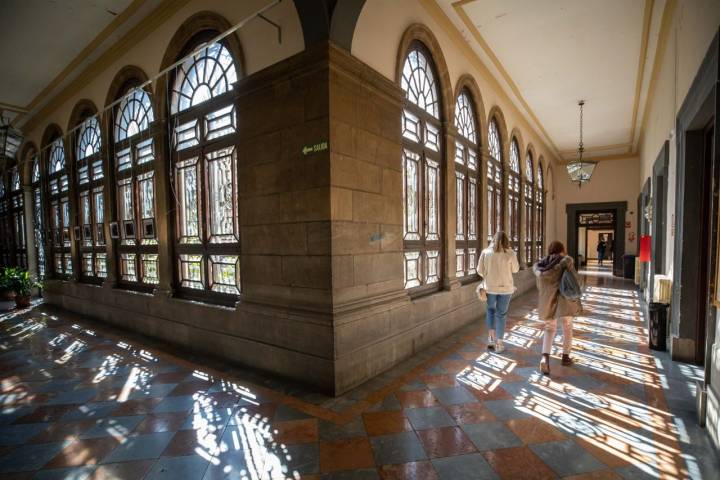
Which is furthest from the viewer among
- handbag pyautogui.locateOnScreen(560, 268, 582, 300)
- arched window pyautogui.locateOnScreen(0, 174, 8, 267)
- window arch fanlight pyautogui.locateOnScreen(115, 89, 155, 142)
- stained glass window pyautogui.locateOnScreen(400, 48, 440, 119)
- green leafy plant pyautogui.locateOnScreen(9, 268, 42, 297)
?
arched window pyautogui.locateOnScreen(0, 174, 8, 267)

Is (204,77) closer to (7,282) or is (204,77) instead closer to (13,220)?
(7,282)

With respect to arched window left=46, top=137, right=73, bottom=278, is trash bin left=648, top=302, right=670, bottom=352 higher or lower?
lower

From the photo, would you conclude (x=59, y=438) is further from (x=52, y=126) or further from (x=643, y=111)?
(x=643, y=111)

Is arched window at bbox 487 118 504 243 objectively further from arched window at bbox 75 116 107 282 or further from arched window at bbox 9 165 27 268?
arched window at bbox 9 165 27 268

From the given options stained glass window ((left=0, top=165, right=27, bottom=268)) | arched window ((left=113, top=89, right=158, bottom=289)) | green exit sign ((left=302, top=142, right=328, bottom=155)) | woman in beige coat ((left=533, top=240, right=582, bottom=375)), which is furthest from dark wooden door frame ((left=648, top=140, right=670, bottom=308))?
stained glass window ((left=0, top=165, right=27, bottom=268))

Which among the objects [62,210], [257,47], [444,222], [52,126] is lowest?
[444,222]

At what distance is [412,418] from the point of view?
9.41 feet

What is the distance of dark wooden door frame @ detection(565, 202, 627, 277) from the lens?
45.0 ft

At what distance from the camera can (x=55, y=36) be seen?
5754 mm

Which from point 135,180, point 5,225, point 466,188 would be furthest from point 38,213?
point 466,188

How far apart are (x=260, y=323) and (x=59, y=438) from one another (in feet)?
6.02

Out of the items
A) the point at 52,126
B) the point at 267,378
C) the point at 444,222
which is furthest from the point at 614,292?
the point at 52,126

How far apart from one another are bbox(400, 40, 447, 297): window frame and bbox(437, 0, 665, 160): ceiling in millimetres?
1205

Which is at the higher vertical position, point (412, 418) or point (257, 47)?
point (257, 47)
